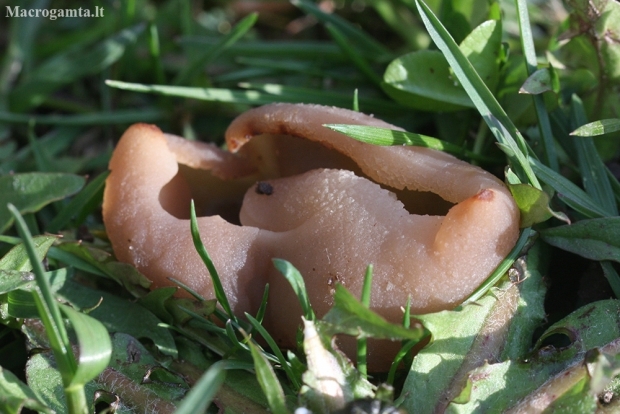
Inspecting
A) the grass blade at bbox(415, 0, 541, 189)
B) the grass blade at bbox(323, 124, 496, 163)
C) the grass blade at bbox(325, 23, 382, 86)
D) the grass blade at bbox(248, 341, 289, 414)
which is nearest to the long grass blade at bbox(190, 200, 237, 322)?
the grass blade at bbox(248, 341, 289, 414)

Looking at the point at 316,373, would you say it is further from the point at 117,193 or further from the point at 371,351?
the point at 117,193

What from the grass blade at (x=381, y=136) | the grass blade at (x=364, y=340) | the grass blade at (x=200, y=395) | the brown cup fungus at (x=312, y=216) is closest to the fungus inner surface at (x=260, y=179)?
the brown cup fungus at (x=312, y=216)

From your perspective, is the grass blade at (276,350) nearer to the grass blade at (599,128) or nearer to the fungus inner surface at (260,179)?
the fungus inner surface at (260,179)

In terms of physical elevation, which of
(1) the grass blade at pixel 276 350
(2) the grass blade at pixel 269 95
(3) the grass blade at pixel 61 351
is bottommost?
(1) the grass blade at pixel 276 350

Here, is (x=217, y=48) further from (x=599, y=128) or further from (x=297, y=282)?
(x=599, y=128)

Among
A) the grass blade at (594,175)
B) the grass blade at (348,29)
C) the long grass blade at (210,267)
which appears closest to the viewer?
the long grass blade at (210,267)

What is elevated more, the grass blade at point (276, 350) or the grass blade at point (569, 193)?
the grass blade at point (569, 193)
